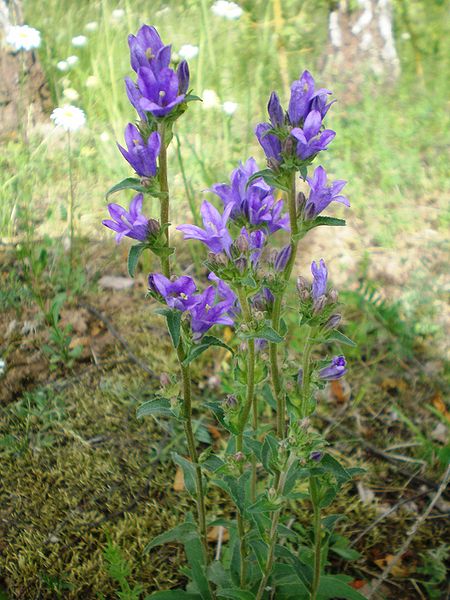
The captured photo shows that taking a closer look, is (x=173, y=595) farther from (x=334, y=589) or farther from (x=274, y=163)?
(x=274, y=163)

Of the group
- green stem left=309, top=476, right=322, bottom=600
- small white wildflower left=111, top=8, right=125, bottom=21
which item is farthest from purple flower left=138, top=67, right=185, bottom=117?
small white wildflower left=111, top=8, right=125, bottom=21

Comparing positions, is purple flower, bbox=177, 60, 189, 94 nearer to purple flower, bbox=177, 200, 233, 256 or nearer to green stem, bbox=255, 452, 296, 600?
purple flower, bbox=177, 200, 233, 256

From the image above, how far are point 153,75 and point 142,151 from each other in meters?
→ 0.15

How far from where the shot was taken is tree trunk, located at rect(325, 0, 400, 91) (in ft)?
15.9

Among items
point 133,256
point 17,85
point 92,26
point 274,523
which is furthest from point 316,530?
point 92,26

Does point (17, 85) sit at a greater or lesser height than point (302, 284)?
greater

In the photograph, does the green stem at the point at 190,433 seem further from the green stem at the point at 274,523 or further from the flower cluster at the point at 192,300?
the green stem at the point at 274,523

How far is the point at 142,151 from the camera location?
49.4 inches

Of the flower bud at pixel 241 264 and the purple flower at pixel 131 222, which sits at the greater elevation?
the purple flower at pixel 131 222

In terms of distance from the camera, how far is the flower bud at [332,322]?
55.1 inches

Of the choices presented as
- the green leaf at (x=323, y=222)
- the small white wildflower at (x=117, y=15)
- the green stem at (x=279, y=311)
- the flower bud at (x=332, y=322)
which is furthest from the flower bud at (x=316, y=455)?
the small white wildflower at (x=117, y=15)

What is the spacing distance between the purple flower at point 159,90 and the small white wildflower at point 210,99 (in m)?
2.69

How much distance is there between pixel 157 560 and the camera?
6.75 ft

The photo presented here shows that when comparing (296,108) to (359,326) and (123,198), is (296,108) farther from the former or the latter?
(123,198)
